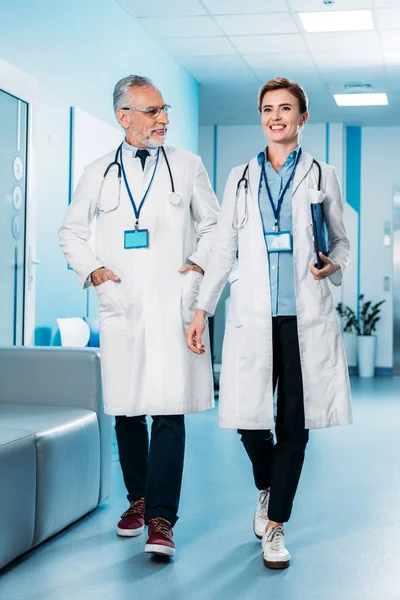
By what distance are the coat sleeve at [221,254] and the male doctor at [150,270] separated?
97mm


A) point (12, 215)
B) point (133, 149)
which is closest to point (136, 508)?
point (133, 149)

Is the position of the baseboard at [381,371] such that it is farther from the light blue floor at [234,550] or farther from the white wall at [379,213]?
the light blue floor at [234,550]

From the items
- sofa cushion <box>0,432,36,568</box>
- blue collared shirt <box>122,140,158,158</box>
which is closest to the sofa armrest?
sofa cushion <box>0,432,36,568</box>

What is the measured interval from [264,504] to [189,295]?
822 mm

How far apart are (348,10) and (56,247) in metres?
2.96

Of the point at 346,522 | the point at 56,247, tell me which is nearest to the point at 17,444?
the point at 346,522

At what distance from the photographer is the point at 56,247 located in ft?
17.6

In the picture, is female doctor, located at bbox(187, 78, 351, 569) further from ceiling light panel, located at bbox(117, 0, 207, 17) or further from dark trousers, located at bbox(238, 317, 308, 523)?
ceiling light panel, located at bbox(117, 0, 207, 17)

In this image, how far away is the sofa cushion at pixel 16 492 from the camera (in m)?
2.82

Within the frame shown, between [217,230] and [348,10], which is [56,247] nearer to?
[217,230]

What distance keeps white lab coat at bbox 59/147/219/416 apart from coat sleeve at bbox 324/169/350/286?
0.41m

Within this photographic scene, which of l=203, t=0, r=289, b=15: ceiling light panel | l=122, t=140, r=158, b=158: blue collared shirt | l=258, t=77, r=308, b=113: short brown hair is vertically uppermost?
l=203, t=0, r=289, b=15: ceiling light panel

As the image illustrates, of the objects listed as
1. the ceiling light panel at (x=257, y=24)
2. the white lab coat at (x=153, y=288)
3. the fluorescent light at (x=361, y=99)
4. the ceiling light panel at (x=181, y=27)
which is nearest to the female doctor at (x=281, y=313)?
the white lab coat at (x=153, y=288)

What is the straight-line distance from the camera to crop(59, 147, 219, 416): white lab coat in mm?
3111
